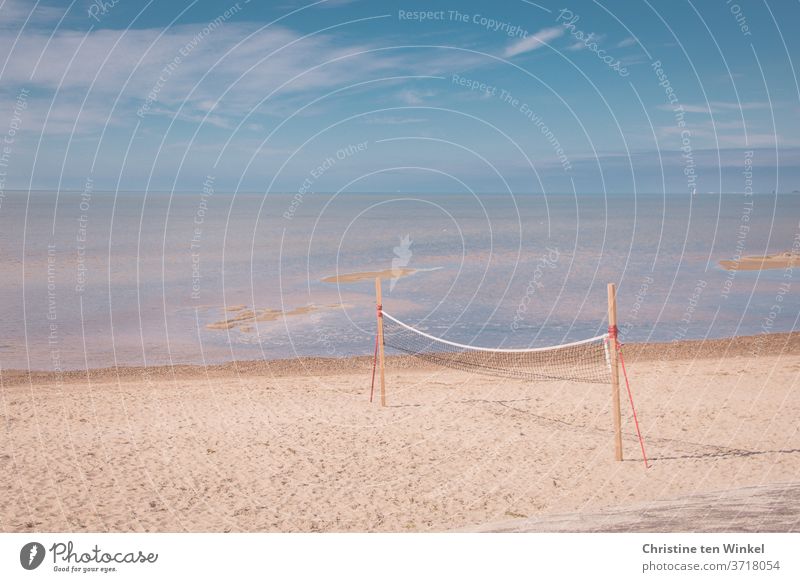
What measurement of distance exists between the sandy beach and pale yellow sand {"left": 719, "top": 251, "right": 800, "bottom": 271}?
2517 cm

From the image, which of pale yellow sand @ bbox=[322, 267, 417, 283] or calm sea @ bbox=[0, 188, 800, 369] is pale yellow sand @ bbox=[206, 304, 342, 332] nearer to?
calm sea @ bbox=[0, 188, 800, 369]

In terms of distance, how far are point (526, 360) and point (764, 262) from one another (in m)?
29.8

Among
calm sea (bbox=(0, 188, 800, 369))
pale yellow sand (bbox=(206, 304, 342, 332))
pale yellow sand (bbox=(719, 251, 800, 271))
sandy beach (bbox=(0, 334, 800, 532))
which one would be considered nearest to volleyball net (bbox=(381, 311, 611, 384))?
sandy beach (bbox=(0, 334, 800, 532))

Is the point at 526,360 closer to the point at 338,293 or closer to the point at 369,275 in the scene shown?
the point at 338,293

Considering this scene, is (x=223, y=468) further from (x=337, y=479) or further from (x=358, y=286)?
(x=358, y=286)

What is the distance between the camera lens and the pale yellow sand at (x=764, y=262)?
40.8 meters

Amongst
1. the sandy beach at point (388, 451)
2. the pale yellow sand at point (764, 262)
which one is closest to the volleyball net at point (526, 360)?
the sandy beach at point (388, 451)

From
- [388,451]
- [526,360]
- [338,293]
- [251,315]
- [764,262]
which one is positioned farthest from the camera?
[764,262]

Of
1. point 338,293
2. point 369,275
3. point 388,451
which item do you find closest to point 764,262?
point 369,275

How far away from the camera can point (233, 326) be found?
83.6ft

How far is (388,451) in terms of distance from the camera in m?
11.7

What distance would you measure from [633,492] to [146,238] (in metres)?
58.3

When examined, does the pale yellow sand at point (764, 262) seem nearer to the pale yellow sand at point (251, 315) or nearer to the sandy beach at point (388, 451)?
the pale yellow sand at point (251, 315)

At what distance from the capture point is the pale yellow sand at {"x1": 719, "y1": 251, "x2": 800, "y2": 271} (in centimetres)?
4082
